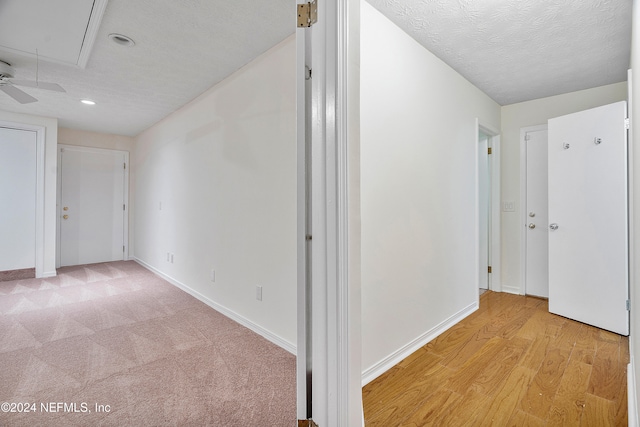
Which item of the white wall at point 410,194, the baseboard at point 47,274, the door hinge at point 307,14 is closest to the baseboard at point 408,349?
the white wall at point 410,194

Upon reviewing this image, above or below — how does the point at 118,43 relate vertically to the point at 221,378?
above

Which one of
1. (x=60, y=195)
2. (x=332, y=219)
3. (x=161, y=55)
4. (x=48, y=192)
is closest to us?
(x=332, y=219)

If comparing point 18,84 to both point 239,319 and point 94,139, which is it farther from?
point 94,139

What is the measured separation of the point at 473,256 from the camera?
299 centimetres

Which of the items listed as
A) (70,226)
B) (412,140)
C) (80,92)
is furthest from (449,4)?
(70,226)

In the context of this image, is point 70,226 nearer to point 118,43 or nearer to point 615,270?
point 118,43

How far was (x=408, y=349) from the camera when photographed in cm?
212

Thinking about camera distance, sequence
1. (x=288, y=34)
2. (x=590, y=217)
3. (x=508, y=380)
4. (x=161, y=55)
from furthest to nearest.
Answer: (x=590, y=217) < (x=161, y=55) < (x=288, y=34) < (x=508, y=380)

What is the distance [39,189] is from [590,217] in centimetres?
618

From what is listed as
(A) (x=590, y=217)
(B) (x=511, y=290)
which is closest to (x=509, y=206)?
(A) (x=590, y=217)

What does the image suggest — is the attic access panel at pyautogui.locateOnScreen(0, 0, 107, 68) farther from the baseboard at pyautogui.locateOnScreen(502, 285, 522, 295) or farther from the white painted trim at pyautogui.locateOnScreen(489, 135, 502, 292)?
the baseboard at pyautogui.locateOnScreen(502, 285, 522, 295)

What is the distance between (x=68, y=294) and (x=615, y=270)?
18.9 ft

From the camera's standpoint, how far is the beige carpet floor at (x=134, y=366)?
149cm

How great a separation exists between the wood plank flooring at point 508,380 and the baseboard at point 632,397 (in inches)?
1.4
